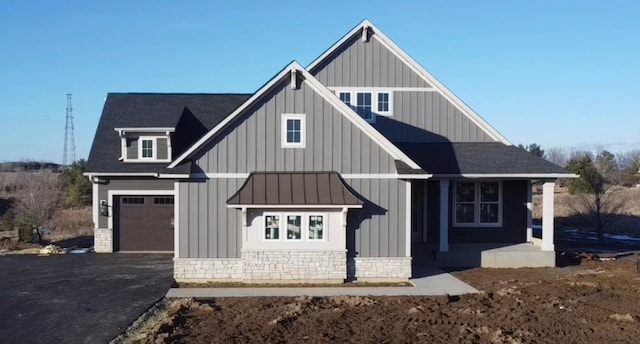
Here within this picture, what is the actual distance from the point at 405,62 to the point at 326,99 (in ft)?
18.5

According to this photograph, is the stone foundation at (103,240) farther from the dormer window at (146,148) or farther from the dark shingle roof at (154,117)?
the dormer window at (146,148)

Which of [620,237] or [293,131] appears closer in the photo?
[293,131]

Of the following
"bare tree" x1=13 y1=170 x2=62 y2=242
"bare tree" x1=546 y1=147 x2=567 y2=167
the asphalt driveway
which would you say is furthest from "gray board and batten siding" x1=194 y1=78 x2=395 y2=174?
"bare tree" x1=546 y1=147 x2=567 y2=167

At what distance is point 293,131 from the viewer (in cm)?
1530

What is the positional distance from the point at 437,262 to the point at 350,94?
641 centimetres

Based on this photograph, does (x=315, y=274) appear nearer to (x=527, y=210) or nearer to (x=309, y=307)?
(x=309, y=307)

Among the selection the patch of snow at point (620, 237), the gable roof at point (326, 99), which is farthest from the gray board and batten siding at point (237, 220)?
the patch of snow at point (620, 237)

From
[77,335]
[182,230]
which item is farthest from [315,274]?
[77,335]

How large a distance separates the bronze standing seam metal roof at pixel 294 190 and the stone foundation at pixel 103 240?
880 centimetres

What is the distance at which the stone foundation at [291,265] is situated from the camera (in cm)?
1491

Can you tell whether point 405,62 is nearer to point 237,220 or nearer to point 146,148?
point 237,220

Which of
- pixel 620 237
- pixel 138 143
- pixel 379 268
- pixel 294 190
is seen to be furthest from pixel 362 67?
pixel 620 237

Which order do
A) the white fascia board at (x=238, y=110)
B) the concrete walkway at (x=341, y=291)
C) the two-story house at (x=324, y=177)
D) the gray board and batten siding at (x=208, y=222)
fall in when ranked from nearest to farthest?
the concrete walkway at (x=341, y=291)
the white fascia board at (x=238, y=110)
the two-story house at (x=324, y=177)
the gray board and batten siding at (x=208, y=222)

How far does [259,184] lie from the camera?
1491 cm
